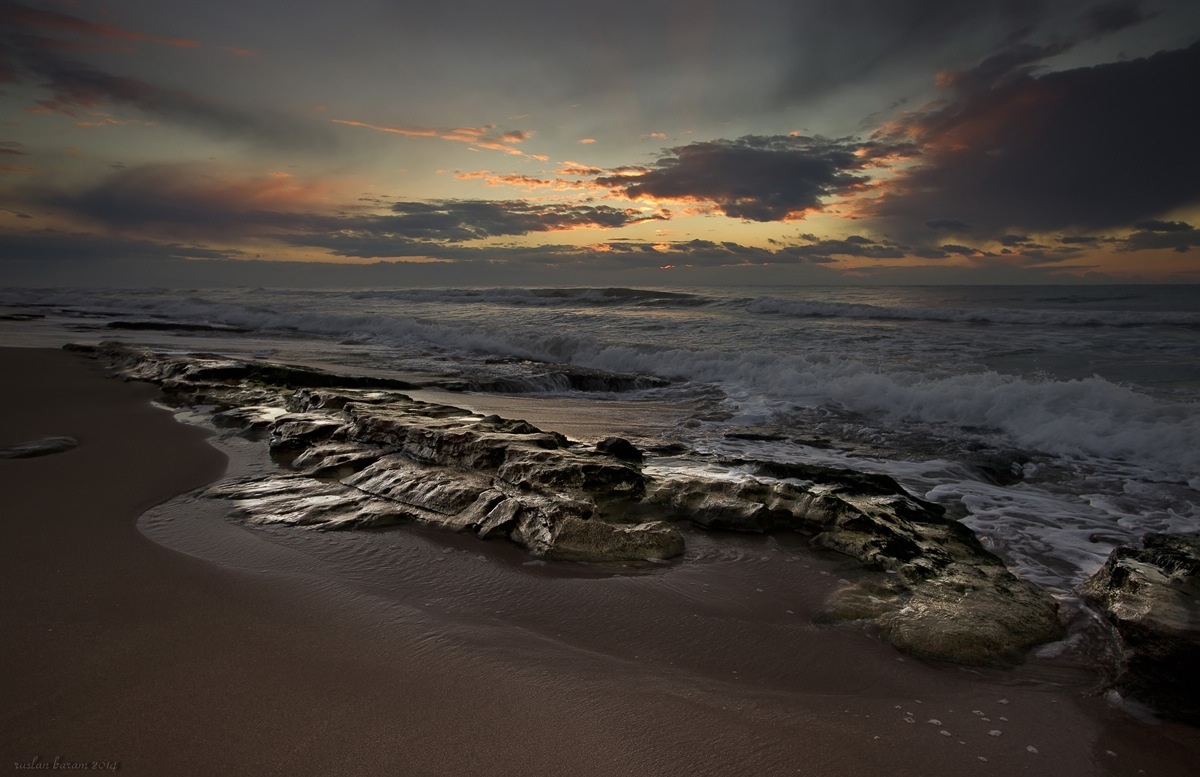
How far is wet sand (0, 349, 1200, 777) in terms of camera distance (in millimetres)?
1933

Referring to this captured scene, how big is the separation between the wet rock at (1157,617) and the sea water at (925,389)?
42 cm

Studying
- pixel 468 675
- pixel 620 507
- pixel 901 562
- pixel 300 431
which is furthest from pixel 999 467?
pixel 300 431

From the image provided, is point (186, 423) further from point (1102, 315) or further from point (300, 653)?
point (1102, 315)

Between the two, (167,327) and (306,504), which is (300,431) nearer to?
(306,504)

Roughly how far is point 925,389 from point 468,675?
27.8 feet

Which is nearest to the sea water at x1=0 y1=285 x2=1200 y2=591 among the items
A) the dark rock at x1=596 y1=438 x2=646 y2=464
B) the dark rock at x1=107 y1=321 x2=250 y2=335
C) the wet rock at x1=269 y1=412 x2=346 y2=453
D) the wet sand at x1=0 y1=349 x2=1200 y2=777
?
the dark rock at x1=596 y1=438 x2=646 y2=464

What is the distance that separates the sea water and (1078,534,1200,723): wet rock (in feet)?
1.38

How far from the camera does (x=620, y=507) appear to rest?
4.21m

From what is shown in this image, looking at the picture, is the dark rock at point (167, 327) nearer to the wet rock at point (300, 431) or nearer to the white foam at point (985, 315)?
the wet rock at point (300, 431)

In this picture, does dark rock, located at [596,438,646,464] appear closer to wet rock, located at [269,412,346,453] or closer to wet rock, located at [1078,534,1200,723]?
wet rock, located at [269,412,346,453]

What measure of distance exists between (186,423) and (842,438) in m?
7.12

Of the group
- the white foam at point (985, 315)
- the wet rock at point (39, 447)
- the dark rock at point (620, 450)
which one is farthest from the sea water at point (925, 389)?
the wet rock at point (39, 447)

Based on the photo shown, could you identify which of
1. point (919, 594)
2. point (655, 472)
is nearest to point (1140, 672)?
point (919, 594)

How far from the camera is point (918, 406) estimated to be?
848 centimetres
